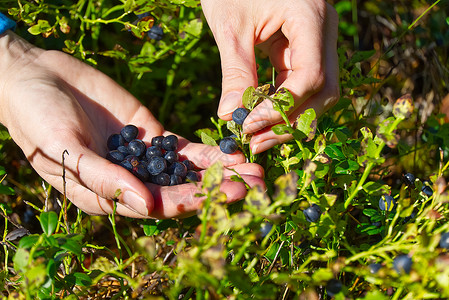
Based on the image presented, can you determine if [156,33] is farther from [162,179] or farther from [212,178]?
[212,178]

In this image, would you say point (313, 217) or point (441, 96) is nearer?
point (313, 217)

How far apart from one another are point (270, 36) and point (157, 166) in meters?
0.83

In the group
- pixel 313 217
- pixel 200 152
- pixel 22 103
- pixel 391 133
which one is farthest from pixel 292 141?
pixel 22 103

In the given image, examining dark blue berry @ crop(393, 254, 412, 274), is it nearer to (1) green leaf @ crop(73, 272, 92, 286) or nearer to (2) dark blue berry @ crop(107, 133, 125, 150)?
(1) green leaf @ crop(73, 272, 92, 286)

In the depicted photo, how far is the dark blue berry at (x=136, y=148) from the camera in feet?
5.88

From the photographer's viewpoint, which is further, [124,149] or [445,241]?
[124,149]

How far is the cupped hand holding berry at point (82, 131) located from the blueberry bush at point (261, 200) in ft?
0.30

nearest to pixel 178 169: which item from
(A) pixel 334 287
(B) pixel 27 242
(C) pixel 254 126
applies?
(C) pixel 254 126

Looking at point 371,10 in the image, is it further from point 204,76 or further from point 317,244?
point 317,244

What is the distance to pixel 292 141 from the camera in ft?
5.58

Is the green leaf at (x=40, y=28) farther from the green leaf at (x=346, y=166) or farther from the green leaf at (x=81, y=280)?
the green leaf at (x=346, y=166)

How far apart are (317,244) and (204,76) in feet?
6.81

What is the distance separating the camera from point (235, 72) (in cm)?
165

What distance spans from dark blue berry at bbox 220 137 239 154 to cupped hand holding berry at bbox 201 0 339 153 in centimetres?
9
